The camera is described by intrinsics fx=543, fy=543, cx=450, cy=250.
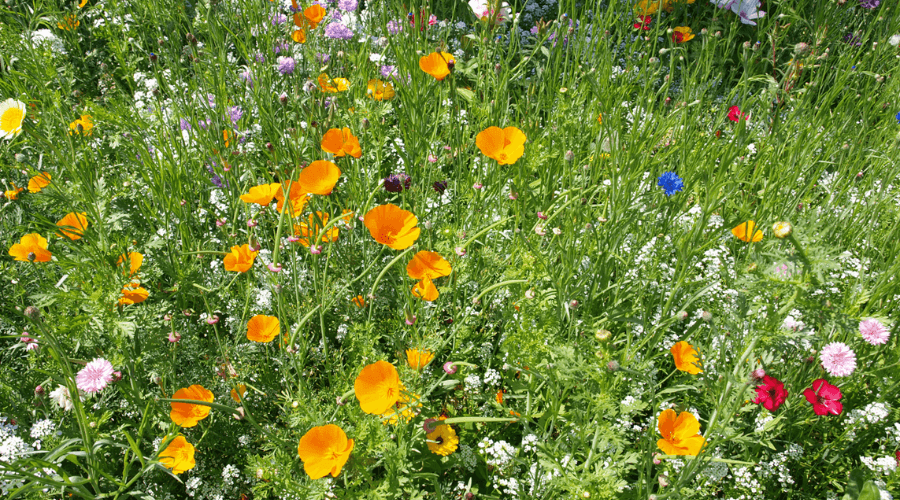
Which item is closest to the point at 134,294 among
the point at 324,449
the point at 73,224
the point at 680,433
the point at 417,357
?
the point at 73,224

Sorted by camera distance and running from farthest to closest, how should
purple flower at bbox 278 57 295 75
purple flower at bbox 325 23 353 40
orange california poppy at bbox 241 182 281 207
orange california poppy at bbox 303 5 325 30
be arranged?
1. purple flower at bbox 325 23 353 40
2. purple flower at bbox 278 57 295 75
3. orange california poppy at bbox 303 5 325 30
4. orange california poppy at bbox 241 182 281 207

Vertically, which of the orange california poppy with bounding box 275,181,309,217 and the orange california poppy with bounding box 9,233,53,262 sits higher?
the orange california poppy with bounding box 275,181,309,217

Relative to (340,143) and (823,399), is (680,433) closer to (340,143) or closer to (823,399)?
(823,399)

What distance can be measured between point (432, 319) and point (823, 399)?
1144 millimetres

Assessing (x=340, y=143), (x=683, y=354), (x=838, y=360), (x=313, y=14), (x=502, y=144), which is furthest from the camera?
(x=313, y=14)

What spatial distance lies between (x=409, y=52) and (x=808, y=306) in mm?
1686

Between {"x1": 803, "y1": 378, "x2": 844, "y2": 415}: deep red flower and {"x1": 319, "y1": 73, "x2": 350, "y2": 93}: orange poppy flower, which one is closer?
{"x1": 803, "y1": 378, "x2": 844, "y2": 415}: deep red flower

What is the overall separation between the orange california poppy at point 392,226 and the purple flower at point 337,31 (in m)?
1.34

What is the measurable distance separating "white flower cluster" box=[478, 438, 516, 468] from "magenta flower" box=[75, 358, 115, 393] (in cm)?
99

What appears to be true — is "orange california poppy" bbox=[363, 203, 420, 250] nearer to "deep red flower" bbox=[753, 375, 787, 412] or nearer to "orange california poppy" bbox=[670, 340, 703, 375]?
"orange california poppy" bbox=[670, 340, 703, 375]

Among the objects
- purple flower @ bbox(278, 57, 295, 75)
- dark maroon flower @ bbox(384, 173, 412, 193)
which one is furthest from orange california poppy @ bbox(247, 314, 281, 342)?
purple flower @ bbox(278, 57, 295, 75)

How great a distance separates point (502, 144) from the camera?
186cm

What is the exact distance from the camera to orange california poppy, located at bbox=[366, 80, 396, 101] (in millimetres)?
2336

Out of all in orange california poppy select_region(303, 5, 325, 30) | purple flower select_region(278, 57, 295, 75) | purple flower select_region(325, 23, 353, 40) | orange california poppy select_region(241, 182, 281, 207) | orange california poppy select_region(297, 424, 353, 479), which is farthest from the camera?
purple flower select_region(325, 23, 353, 40)
